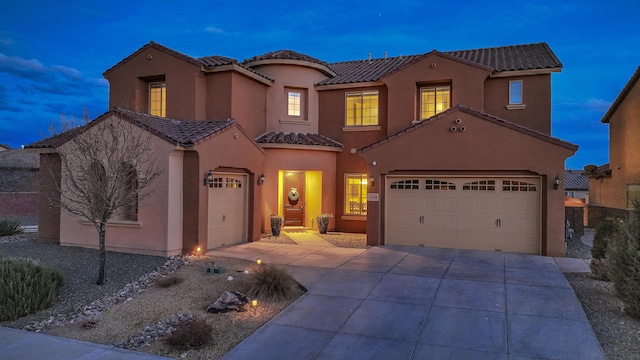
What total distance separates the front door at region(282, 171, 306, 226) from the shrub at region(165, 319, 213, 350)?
37.6ft

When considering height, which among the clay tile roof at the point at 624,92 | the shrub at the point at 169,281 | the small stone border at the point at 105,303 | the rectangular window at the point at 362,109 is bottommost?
the small stone border at the point at 105,303

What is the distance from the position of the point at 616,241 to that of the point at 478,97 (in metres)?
9.33

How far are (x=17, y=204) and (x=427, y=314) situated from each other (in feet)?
89.1

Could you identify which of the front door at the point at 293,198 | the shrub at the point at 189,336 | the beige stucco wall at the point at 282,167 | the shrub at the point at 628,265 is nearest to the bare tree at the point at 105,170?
the shrub at the point at 189,336

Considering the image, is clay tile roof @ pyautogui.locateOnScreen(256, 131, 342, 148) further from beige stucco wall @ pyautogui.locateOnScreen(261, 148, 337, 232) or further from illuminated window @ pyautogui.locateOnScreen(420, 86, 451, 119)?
illuminated window @ pyautogui.locateOnScreen(420, 86, 451, 119)

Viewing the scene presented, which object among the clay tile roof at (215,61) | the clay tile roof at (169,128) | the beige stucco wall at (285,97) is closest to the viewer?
the clay tile roof at (169,128)

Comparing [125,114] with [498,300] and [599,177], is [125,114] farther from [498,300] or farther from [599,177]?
[599,177]

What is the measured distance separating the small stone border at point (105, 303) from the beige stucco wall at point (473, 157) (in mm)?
6938

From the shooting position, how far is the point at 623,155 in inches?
784

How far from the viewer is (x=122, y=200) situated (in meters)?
10.3

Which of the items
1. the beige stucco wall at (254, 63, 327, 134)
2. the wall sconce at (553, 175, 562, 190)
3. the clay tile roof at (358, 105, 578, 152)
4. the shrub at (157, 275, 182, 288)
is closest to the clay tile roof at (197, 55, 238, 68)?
the beige stucco wall at (254, 63, 327, 134)

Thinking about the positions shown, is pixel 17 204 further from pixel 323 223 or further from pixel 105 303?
pixel 105 303

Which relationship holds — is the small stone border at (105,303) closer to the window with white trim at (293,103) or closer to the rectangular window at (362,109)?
the window with white trim at (293,103)

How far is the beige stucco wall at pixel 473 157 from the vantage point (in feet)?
39.2
